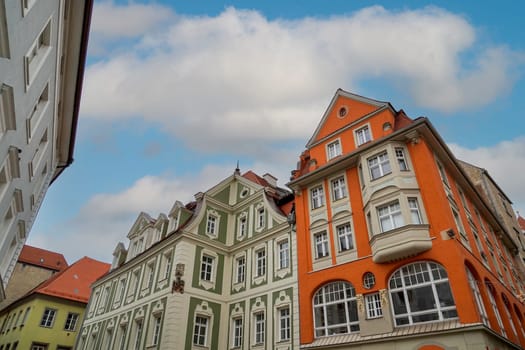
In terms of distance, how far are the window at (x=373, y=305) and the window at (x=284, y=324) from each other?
5.00 m

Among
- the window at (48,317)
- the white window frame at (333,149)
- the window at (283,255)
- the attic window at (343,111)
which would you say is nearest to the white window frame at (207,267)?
the window at (283,255)

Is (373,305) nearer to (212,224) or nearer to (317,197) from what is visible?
(317,197)

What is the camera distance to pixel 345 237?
60.4 feet

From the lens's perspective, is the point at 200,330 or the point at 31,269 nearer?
the point at 200,330

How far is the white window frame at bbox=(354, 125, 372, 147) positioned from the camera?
20.2 m

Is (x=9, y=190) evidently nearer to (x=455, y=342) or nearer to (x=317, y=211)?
(x=317, y=211)

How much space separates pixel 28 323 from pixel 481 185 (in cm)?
4500

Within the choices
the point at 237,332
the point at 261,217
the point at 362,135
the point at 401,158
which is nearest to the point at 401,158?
the point at 401,158

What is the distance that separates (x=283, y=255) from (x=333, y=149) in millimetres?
7383

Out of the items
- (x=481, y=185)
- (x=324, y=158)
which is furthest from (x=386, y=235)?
(x=481, y=185)

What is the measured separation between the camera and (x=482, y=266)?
17062mm

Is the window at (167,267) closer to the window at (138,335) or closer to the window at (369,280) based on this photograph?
the window at (138,335)

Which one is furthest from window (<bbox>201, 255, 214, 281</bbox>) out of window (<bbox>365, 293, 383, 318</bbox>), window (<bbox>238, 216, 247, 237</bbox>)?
window (<bbox>365, 293, 383, 318</bbox>)

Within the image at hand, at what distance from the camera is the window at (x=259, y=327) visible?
19819 mm
